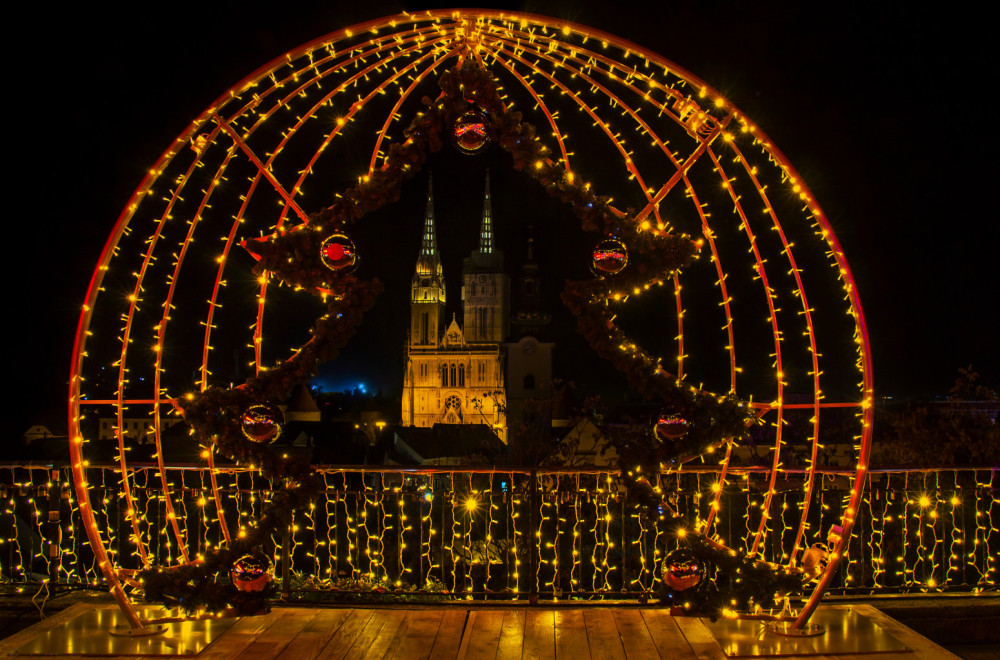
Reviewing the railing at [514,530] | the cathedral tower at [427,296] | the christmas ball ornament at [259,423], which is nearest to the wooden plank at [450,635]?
the railing at [514,530]

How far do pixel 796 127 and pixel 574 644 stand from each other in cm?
844

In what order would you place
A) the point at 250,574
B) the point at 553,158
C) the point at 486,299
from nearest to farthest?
the point at 250,574 < the point at 553,158 < the point at 486,299

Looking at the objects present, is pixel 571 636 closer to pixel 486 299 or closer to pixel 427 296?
pixel 427 296

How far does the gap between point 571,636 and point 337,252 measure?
2.48m

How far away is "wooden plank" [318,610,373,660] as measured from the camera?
389 centimetres

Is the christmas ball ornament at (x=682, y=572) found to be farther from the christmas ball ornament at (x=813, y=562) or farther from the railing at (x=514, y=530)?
the christmas ball ornament at (x=813, y=562)

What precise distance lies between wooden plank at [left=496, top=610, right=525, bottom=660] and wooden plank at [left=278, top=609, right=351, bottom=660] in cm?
94

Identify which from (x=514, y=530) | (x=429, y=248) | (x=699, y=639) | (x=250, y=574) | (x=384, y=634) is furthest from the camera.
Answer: (x=429, y=248)

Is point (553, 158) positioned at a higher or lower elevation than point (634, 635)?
higher

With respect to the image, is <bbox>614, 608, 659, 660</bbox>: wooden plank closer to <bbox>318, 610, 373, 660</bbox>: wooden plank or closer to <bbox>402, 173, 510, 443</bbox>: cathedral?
<bbox>318, 610, 373, 660</bbox>: wooden plank

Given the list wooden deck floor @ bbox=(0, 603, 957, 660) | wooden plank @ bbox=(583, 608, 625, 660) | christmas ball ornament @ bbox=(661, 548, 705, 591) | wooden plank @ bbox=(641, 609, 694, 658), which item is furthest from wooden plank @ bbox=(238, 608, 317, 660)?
christmas ball ornament @ bbox=(661, 548, 705, 591)

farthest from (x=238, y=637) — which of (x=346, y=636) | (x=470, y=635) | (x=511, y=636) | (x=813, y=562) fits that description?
(x=813, y=562)

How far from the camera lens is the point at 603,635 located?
4105 millimetres

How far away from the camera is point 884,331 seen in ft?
55.3
